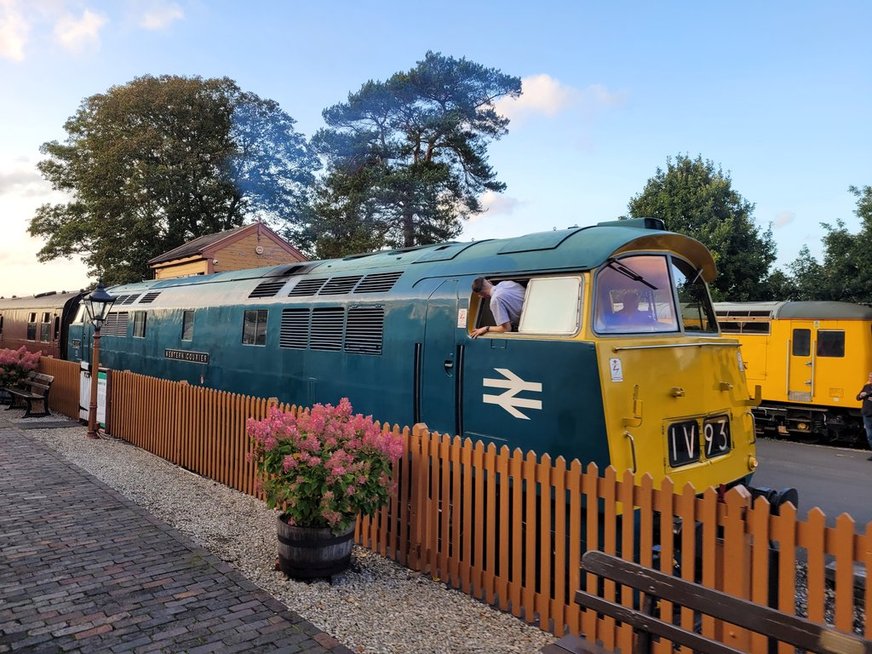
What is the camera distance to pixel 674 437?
16.0 ft

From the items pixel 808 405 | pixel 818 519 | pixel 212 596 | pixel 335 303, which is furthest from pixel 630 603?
pixel 808 405

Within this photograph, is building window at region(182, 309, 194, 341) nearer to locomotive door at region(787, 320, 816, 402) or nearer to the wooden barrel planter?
the wooden barrel planter

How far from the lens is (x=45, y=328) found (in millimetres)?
20219

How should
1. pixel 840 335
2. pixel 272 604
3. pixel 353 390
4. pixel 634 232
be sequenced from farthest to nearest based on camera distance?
pixel 840 335, pixel 353 390, pixel 634 232, pixel 272 604

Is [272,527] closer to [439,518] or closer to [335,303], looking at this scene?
[439,518]

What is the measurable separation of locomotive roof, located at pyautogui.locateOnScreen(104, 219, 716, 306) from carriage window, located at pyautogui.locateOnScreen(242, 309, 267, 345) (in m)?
1.64

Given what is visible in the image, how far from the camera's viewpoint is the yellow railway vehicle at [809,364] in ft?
44.0

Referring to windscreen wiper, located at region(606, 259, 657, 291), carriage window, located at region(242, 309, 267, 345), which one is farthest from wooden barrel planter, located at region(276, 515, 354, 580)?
carriage window, located at region(242, 309, 267, 345)

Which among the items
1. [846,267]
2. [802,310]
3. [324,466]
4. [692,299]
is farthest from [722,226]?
[324,466]

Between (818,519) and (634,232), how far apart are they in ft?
9.72

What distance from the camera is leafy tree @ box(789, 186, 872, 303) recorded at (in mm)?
21500

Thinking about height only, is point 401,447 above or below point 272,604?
above

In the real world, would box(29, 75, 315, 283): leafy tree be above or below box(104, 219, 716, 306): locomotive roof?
above

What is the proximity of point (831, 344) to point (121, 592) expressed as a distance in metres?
14.8
